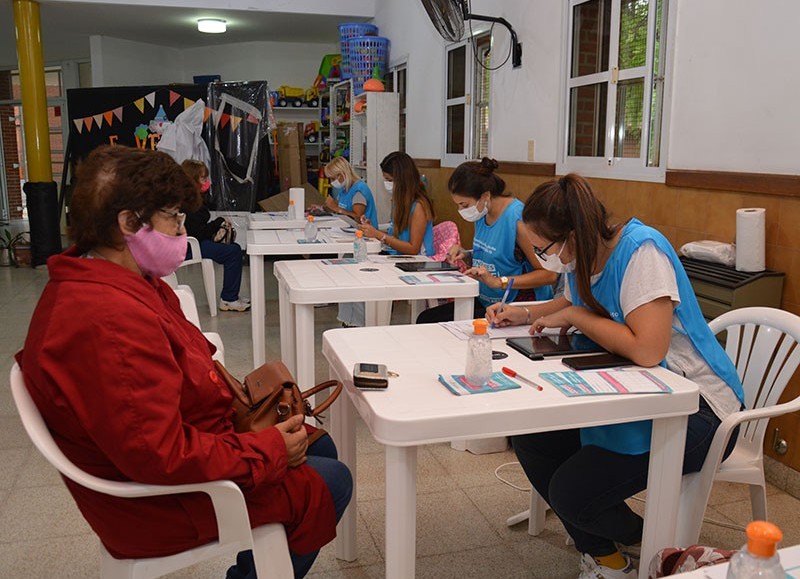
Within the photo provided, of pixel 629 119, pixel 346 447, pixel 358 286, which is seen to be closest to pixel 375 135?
pixel 629 119

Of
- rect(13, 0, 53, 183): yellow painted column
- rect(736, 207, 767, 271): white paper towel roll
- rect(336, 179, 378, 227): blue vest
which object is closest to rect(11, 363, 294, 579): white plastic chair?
rect(736, 207, 767, 271): white paper towel roll

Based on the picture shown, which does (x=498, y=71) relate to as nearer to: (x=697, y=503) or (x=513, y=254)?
(x=513, y=254)

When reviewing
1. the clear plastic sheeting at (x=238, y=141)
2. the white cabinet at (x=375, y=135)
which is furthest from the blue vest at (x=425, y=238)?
the clear plastic sheeting at (x=238, y=141)

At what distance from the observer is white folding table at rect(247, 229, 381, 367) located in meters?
3.96

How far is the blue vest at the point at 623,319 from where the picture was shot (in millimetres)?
1762

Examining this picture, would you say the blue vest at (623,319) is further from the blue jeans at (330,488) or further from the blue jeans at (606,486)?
the blue jeans at (330,488)

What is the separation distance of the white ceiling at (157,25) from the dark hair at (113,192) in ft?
23.0

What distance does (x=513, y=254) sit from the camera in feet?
10.7

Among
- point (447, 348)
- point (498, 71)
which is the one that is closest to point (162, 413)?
point (447, 348)

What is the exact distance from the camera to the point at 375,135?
705cm

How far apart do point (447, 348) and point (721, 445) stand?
2.42ft

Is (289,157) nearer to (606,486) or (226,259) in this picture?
(226,259)

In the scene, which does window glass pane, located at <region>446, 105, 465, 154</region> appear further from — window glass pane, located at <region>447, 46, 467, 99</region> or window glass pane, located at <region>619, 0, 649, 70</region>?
window glass pane, located at <region>619, 0, 649, 70</region>

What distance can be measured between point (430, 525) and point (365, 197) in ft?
11.8
